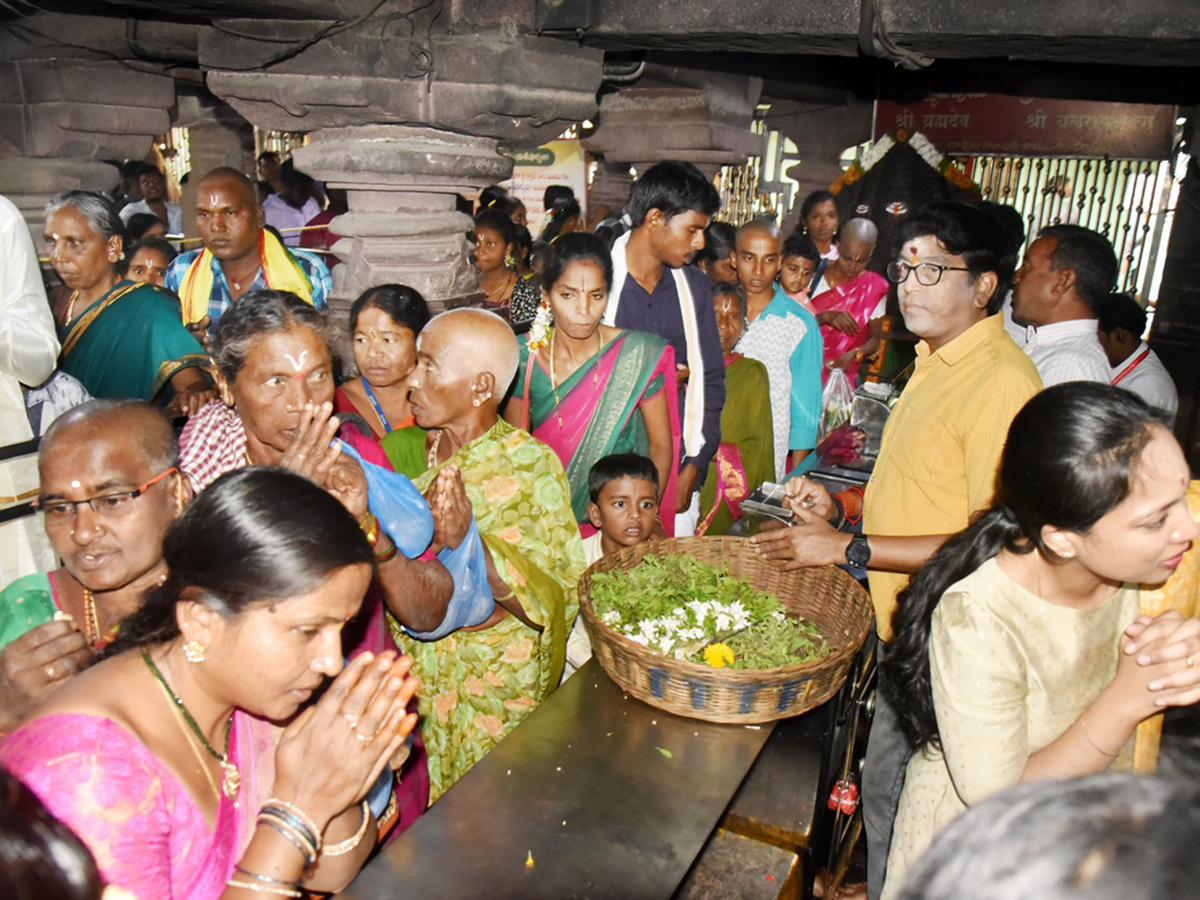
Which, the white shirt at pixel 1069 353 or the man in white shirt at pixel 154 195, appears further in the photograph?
the man in white shirt at pixel 154 195

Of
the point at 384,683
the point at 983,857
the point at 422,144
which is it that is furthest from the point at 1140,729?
the point at 422,144

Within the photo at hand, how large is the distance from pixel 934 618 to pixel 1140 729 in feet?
1.86

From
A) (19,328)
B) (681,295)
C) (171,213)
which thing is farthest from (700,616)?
(171,213)

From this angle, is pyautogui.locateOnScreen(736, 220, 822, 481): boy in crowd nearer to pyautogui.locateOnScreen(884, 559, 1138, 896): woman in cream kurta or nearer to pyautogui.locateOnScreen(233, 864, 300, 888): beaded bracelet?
pyautogui.locateOnScreen(884, 559, 1138, 896): woman in cream kurta

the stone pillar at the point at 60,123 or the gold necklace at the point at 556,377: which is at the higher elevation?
the stone pillar at the point at 60,123

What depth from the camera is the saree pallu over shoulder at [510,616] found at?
2701 millimetres

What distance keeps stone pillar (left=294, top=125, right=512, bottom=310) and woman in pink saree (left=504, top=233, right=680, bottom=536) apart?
2.44 feet

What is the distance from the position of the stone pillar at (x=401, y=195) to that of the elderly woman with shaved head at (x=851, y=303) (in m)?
3.04

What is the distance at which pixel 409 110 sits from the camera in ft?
12.3

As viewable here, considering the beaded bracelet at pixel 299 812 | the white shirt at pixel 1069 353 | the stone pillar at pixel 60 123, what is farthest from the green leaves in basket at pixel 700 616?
the stone pillar at pixel 60 123

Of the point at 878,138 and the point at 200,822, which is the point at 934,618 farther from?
the point at 878,138

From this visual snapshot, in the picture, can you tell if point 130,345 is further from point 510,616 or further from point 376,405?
point 510,616

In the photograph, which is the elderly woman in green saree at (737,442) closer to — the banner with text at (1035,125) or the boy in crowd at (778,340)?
the boy in crowd at (778,340)

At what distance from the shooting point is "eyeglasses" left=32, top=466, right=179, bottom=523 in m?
1.82
